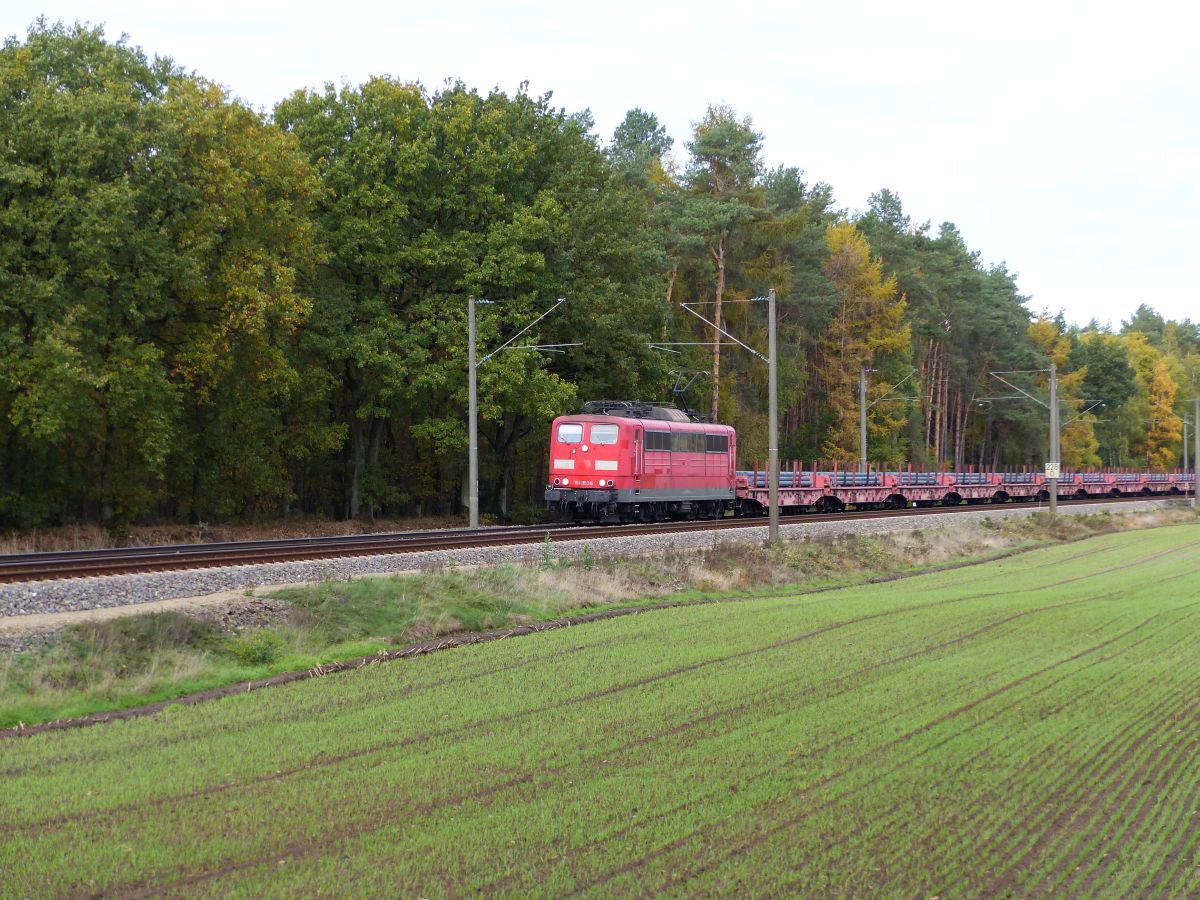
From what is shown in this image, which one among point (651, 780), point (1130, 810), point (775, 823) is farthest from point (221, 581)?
point (1130, 810)

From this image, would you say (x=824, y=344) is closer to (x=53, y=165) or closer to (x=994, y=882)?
(x=53, y=165)

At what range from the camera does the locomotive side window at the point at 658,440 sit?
3944 centimetres

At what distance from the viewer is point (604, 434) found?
126 feet

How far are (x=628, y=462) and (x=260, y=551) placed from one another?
1486 centimetres

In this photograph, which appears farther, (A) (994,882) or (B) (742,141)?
(B) (742,141)

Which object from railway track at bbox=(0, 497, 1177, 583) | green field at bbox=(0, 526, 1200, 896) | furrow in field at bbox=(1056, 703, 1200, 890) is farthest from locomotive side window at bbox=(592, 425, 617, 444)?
furrow in field at bbox=(1056, 703, 1200, 890)

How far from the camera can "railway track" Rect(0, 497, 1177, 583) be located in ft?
70.6

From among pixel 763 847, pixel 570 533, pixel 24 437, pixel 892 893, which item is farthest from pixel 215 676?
pixel 24 437

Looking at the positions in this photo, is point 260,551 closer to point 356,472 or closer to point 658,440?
point 658,440

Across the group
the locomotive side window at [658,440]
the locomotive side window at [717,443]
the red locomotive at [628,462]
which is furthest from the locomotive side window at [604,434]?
the locomotive side window at [717,443]

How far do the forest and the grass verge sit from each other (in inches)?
508

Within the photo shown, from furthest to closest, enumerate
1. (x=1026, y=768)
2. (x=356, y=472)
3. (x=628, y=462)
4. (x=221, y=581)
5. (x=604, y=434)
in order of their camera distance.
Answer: (x=356, y=472), (x=604, y=434), (x=628, y=462), (x=221, y=581), (x=1026, y=768)

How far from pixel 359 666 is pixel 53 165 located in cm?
2296

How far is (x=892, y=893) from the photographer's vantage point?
22.8 feet
